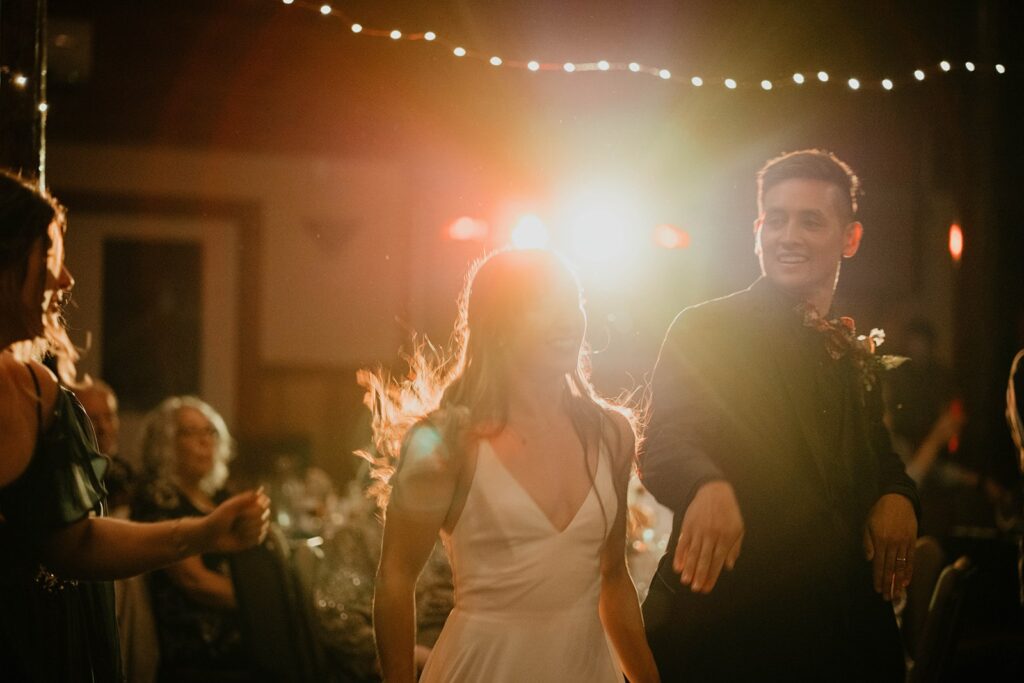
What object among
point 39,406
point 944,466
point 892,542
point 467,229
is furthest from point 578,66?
point 944,466

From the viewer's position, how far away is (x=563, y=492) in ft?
7.30

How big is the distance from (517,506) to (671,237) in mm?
1275

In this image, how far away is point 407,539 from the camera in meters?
2.16

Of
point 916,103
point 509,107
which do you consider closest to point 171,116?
point 509,107

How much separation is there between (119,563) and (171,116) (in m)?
5.82

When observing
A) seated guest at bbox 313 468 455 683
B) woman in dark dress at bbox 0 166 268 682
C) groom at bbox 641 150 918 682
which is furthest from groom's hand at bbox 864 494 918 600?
woman in dark dress at bbox 0 166 268 682

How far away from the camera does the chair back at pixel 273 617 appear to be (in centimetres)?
343

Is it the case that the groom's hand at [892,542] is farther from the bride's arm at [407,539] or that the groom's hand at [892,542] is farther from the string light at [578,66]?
the string light at [578,66]

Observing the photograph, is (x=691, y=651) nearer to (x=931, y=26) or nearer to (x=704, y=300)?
(x=704, y=300)

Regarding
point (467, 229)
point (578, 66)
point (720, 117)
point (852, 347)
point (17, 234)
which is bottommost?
point (852, 347)

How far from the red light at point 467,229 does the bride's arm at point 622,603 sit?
877mm

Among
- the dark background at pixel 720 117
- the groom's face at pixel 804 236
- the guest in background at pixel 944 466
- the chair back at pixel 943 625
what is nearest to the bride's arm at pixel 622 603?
the dark background at pixel 720 117

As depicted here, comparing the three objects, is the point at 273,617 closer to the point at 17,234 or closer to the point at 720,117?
the point at 17,234

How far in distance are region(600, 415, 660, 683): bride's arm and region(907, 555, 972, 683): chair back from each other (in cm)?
125
